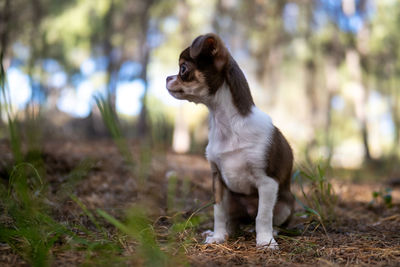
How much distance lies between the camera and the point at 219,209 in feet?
8.93

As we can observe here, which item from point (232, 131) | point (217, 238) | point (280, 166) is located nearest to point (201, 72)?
point (232, 131)

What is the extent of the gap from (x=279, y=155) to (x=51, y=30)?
14.3 m

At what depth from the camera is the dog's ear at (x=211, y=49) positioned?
2.42m

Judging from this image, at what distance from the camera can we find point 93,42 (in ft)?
57.0

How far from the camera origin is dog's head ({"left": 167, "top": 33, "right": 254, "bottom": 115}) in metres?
2.50

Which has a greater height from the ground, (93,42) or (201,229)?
(93,42)

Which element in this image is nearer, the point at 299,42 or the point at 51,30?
the point at 51,30

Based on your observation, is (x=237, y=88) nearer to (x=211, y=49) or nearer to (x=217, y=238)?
(x=211, y=49)

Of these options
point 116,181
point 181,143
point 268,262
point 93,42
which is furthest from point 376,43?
point 268,262

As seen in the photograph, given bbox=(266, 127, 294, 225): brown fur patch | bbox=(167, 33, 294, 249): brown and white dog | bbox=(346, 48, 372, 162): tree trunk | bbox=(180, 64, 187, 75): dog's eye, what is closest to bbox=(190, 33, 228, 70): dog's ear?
bbox=(167, 33, 294, 249): brown and white dog

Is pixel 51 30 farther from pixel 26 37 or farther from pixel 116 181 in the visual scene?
pixel 116 181

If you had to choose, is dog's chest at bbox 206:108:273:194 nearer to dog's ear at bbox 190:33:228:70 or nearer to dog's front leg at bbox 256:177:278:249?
dog's front leg at bbox 256:177:278:249

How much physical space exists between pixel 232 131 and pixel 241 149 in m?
0.15

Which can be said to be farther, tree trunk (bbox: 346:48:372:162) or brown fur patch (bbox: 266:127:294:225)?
tree trunk (bbox: 346:48:372:162)
